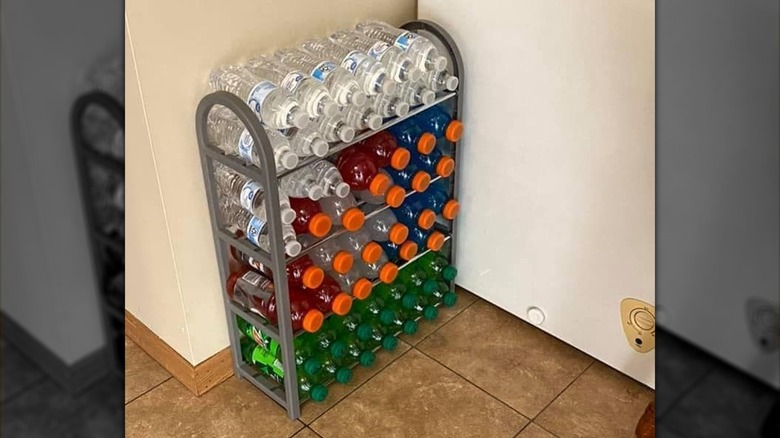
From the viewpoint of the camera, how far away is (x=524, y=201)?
183 cm

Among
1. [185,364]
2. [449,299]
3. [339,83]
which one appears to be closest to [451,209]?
[449,299]

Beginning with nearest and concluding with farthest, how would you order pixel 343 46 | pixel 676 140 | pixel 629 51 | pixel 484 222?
1. pixel 676 140
2. pixel 629 51
3. pixel 343 46
4. pixel 484 222

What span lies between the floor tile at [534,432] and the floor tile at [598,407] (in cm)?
1

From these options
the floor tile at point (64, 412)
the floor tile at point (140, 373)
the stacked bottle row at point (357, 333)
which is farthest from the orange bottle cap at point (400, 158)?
the floor tile at point (64, 412)

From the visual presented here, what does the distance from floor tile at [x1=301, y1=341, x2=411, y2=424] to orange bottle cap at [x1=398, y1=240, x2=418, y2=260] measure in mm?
280

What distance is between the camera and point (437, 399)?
5.99ft

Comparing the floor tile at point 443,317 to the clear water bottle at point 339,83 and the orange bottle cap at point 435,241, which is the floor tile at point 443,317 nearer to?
the orange bottle cap at point 435,241

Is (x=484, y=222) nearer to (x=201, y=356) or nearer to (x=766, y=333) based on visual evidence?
(x=201, y=356)

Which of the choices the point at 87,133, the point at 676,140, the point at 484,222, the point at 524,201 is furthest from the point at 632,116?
the point at 87,133

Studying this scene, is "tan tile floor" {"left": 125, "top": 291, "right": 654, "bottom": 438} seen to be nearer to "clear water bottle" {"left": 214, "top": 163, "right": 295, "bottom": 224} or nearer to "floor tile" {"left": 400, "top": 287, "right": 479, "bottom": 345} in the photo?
"floor tile" {"left": 400, "top": 287, "right": 479, "bottom": 345}

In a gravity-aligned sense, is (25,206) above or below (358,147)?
above

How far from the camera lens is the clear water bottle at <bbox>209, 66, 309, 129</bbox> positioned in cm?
143

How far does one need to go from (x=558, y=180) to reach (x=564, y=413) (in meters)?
0.54

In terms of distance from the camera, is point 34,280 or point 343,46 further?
point 343,46
